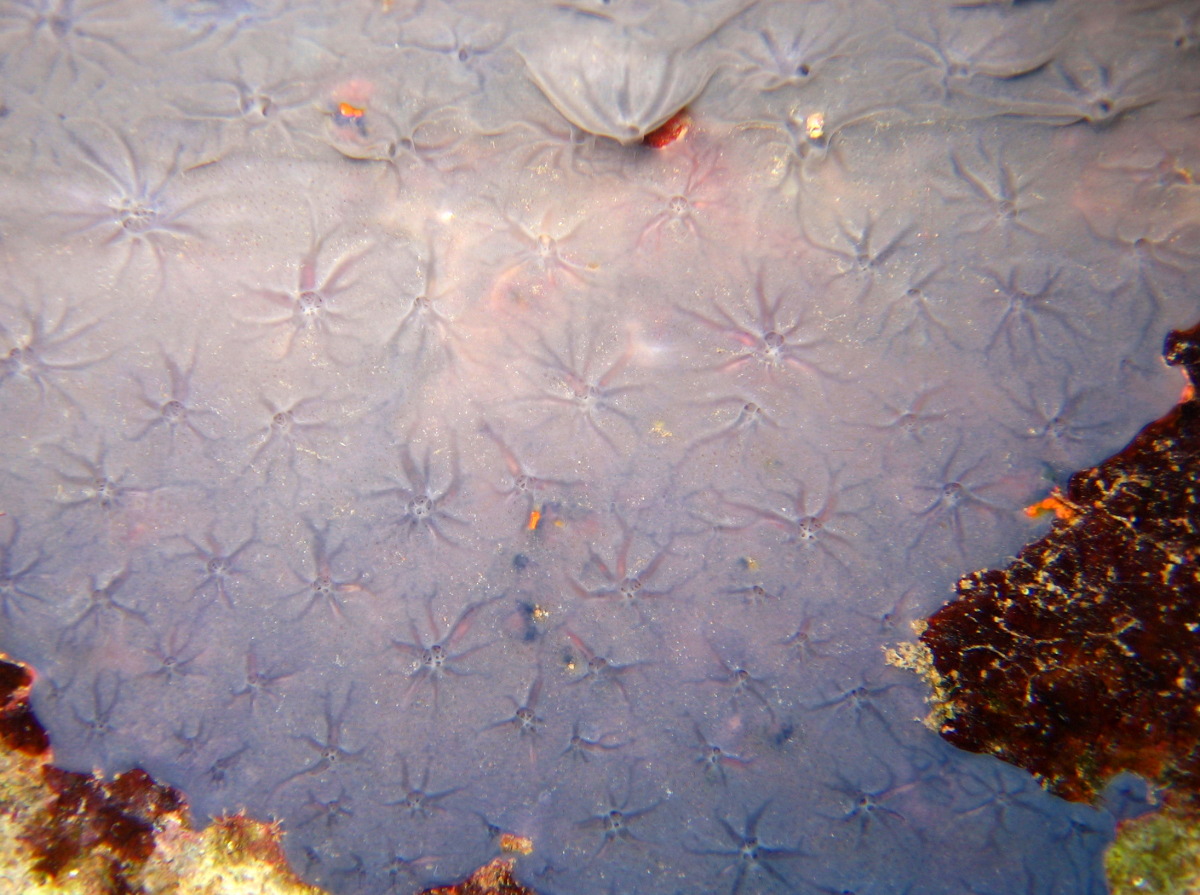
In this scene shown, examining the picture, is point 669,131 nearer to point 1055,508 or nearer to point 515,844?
point 1055,508

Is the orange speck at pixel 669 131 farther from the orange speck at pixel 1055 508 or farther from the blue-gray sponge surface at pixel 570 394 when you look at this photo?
the orange speck at pixel 1055 508

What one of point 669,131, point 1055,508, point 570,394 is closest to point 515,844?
point 570,394

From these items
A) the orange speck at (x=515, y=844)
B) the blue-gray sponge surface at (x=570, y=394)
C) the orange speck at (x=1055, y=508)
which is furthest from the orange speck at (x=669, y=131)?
the orange speck at (x=515, y=844)

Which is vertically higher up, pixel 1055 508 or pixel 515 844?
pixel 1055 508

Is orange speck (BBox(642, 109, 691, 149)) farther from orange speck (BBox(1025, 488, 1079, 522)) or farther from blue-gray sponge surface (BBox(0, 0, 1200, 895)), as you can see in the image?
orange speck (BBox(1025, 488, 1079, 522))

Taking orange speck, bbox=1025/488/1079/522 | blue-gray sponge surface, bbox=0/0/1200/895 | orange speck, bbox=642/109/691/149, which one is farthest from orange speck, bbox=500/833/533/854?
orange speck, bbox=642/109/691/149

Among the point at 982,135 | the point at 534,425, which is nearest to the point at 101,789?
the point at 534,425

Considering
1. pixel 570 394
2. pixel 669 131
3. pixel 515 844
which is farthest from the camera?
pixel 515 844
